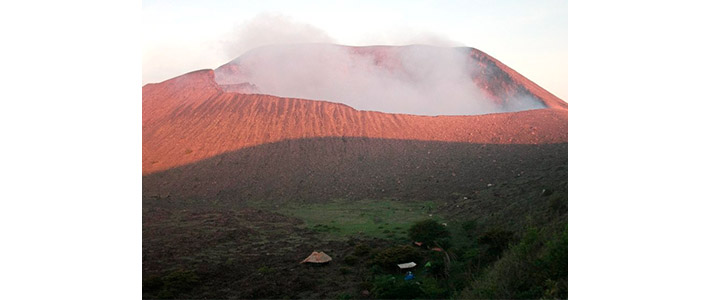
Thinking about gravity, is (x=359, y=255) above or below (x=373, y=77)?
below

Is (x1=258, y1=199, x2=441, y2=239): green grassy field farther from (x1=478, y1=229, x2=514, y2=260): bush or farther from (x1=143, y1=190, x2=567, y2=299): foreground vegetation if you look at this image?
(x1=478, y1=229, x2=514, y2=260): bush

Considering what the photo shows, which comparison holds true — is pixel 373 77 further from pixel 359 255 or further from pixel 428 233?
pixel 359 255

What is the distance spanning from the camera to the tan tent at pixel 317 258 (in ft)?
32.8

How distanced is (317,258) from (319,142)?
44.7 ft

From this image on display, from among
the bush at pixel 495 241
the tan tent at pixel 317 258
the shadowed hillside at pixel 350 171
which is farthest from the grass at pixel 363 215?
the bush at pixel 495 241

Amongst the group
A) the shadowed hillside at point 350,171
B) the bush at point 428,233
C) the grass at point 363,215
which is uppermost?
the shadowed hillside at point 350,171

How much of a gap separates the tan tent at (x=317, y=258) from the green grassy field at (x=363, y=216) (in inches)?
79.3

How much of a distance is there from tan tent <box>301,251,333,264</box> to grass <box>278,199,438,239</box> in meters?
2.10

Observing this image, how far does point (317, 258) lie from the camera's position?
33.0ft

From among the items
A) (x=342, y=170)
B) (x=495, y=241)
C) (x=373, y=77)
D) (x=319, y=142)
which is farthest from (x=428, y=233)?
(x=319, y=142)

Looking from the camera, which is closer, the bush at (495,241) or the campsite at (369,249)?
the campsite at (369,249)

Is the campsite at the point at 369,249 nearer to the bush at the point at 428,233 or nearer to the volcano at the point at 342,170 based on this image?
the volcano at the point at 342,170
